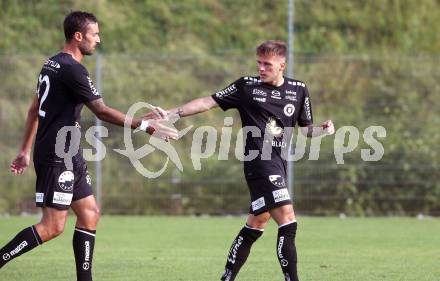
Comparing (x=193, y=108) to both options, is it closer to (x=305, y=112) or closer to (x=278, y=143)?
(x=278, y=143)

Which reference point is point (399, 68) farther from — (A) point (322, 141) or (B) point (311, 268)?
(B) point (311, 268)

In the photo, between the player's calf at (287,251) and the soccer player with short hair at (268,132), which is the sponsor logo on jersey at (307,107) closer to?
the soccer player with short hair at (268,132)

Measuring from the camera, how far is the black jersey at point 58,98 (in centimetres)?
748

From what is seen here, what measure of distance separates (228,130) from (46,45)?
5.76m

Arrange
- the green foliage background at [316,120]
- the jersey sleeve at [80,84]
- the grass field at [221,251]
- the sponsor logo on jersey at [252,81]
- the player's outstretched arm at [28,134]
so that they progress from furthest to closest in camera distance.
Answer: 1. the green foliage background at [316,120]
2. the grass field at [221,251]
3. the sponsor logo on jersey at [252,81]
4. the player's outstretched arm at [28,134]
5. the jersey sleeve at [80,84]

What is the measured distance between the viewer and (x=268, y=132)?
8.06m

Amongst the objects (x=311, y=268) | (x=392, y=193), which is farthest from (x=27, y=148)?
(x=392, y=193)

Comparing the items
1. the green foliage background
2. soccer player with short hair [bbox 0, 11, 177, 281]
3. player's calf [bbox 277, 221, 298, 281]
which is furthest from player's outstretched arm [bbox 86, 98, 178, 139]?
the green foliage background

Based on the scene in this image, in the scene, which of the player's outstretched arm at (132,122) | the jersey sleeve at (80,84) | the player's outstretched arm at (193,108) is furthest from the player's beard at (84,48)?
the player's outstretched arm at (193,108)

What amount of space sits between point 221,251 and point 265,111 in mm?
3605

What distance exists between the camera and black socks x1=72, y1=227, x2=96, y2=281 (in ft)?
25.3

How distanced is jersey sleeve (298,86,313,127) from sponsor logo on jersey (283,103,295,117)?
6.3 inches

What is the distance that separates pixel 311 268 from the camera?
31.7ft

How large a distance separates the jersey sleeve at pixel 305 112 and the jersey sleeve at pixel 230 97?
0.58 metres
